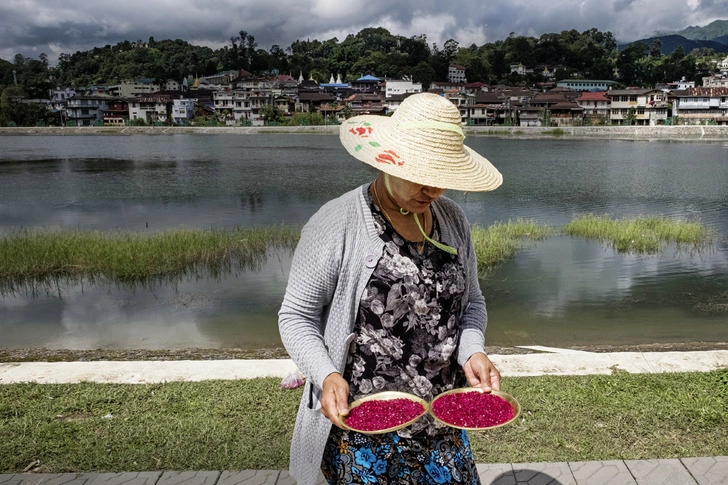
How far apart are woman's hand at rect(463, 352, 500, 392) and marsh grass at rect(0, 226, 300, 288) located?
924 centimetres

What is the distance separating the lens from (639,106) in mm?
75188

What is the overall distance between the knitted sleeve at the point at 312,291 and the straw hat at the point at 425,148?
0.77ft

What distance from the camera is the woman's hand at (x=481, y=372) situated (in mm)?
1828

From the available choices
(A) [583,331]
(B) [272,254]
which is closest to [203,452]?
(A) [583,331]

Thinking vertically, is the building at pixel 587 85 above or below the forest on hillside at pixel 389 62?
below

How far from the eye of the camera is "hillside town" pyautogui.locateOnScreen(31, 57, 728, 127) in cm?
7338

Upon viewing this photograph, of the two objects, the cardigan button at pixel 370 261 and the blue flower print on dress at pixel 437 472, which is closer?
the cardigan button at pixel 370 261

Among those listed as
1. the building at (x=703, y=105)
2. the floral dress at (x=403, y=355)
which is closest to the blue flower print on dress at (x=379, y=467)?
the floral dress at (x=403, y=355)

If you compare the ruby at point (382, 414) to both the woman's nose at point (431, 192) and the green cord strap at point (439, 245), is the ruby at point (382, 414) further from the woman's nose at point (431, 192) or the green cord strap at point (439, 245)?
the woman's nose at point (431, 192)

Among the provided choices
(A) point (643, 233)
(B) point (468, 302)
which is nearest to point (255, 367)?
(B) point (468, 302)

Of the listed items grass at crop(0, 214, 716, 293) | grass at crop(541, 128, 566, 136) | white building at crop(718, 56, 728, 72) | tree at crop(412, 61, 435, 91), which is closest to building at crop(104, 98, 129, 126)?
tree at crop(412, 61, 435, 91)

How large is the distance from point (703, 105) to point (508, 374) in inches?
3114

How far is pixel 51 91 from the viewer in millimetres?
101812

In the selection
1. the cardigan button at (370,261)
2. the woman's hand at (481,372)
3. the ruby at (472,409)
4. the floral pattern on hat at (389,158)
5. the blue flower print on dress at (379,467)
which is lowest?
the blue flower print on dress at (379,467)
